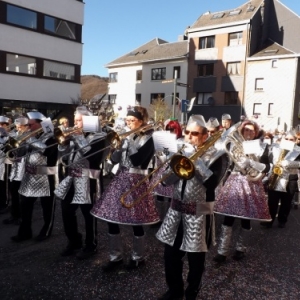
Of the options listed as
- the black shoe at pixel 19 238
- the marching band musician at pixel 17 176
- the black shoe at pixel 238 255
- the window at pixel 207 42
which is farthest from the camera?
the window at pixel 207 42

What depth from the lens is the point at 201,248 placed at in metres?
3.13

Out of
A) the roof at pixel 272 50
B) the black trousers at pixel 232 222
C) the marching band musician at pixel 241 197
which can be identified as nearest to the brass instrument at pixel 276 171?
the marching band musician at pixel 241 197

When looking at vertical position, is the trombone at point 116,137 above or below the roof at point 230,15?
below

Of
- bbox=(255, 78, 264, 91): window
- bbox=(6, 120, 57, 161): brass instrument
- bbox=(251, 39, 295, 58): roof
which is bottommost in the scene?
bbox=(6, 120, 57, 161): brass instrument

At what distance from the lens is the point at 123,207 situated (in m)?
3.87

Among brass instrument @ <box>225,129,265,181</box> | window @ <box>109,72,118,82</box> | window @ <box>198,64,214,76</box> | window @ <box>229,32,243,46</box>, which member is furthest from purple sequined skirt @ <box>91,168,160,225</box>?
window @ <box>109,72,118,82</box>

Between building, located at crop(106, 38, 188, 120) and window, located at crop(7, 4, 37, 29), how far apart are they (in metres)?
→ 13.9

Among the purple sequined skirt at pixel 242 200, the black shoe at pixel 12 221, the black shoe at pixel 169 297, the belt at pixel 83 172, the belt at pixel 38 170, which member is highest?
the belt at pixel 83 172

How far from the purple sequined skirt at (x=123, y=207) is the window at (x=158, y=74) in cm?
3097

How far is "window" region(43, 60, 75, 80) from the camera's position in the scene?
758 inches

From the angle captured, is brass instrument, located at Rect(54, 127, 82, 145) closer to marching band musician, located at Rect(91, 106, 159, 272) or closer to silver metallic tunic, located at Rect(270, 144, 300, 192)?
marching band musician, located at Rect(91, 106, 159, 272)

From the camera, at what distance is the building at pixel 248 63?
27.7 meters

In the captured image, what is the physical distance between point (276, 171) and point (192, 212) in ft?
12.4

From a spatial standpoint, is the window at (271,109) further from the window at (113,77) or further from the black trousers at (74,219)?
the black trousers at (74,219)
